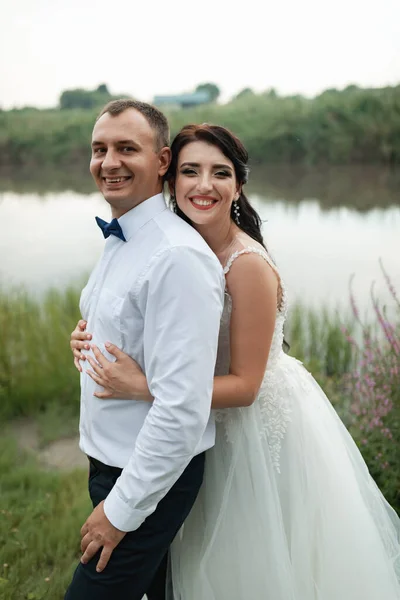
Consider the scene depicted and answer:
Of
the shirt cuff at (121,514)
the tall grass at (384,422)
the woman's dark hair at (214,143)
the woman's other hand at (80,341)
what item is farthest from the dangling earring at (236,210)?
the tall grass at (384,422)

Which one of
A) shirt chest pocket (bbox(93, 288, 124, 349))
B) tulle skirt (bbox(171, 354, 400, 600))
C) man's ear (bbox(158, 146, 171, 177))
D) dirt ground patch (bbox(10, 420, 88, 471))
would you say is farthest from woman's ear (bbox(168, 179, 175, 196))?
dirt ground patch (bbox(10, 420, 88, 471))

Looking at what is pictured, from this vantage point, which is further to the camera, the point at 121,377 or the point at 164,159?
the point at 164,159

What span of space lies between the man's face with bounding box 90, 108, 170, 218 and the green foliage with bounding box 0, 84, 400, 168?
62.7 ft

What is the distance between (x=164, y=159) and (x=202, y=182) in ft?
0.42

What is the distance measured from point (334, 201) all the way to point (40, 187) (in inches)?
485

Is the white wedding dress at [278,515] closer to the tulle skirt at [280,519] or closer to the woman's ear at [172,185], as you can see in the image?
the tulle skirt at [280,519]

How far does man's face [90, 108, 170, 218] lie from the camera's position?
1.53 meters

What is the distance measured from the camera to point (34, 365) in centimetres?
461

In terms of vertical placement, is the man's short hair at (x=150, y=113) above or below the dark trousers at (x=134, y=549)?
above

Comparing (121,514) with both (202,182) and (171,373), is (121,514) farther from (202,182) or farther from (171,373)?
(202,182)

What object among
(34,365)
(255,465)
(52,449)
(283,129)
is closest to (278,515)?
(255,465)

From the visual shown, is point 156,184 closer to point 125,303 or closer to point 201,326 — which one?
point 125,303

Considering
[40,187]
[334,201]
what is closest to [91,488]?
[334,201]

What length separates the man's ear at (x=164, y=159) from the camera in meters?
1.61
